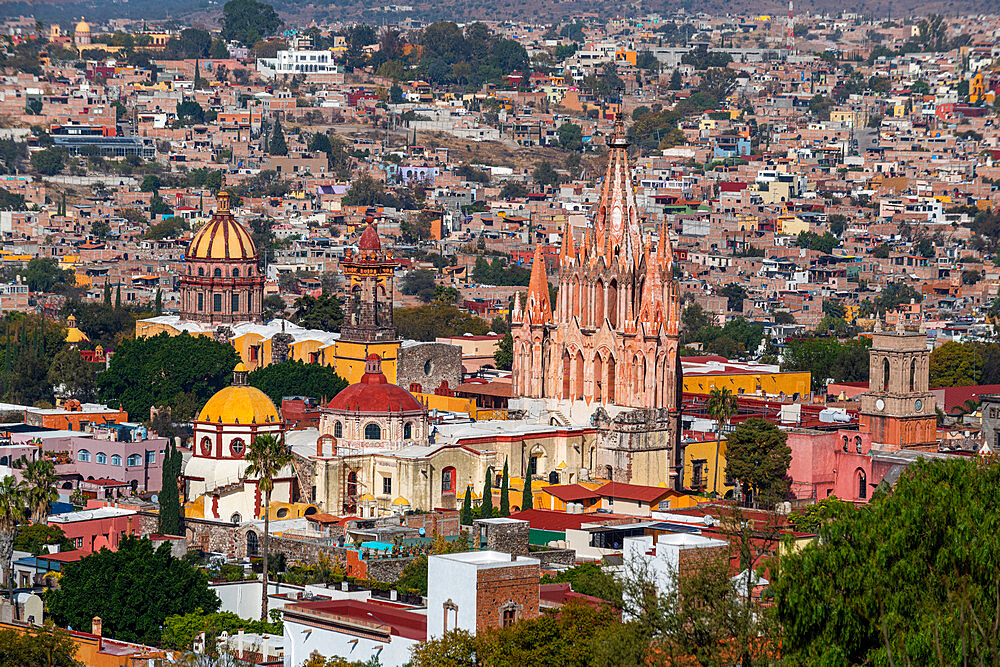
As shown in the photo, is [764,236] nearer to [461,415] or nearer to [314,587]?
[461,415]

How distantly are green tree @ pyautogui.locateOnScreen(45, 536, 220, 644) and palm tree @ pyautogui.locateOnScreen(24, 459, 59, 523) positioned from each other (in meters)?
8.91

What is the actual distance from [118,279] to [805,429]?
81.1m

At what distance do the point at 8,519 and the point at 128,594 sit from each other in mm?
6442

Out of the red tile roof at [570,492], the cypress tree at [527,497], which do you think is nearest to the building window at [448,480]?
the red tile roof at [570,492]

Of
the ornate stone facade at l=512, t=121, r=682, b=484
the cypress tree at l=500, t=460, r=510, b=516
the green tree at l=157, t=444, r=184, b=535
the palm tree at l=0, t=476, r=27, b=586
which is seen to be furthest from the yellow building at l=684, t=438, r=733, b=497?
the palm tree at l=0, t=476, r=27, b=586

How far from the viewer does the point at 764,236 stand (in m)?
192

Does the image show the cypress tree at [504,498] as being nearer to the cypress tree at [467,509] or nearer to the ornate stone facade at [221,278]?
the cypress tree at [467,509]

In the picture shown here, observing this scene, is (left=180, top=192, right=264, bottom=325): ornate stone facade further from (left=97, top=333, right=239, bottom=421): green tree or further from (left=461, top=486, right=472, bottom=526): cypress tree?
(left=461, top=486, right=472, bottom=526): cypress tree

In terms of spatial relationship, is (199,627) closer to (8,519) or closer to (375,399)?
(8,519)

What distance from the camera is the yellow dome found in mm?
76812

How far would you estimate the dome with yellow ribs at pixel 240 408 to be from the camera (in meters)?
76.8

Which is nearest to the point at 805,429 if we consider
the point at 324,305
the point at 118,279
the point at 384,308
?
the point at 384,308

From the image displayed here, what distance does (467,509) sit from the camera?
7400 centimetres

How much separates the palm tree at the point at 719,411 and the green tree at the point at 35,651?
3580 cm
